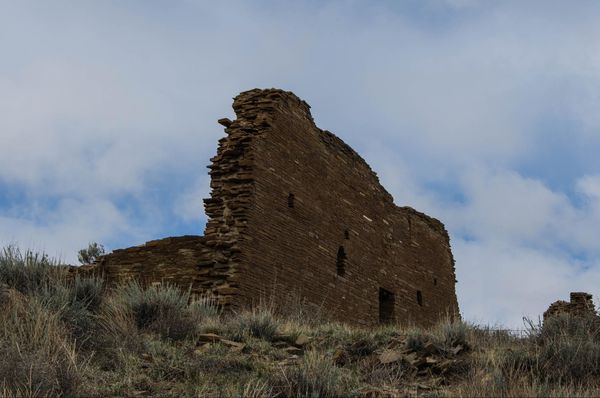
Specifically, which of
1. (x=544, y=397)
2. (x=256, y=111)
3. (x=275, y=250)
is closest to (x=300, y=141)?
(x=256, y=111)

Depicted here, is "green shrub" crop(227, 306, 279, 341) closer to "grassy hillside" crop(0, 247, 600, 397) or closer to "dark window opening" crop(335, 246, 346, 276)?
"grassy hillside" crop(0, 247, 600, 397)

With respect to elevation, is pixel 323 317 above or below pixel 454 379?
above

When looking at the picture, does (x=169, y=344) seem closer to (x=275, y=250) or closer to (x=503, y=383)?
(x=503, y=383)

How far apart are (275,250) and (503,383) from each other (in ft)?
27.5

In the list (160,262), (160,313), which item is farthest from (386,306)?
(160,313)

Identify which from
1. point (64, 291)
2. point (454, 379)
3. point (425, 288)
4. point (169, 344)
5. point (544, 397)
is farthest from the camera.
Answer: point (425, 288)

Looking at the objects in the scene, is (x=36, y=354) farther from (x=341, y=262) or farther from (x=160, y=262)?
(x=341, y=262)

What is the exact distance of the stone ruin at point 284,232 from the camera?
13164mm

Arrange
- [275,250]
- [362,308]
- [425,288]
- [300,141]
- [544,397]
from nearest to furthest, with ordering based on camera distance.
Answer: [544,397], [275,250], [300,141], [362,308], [425,288]

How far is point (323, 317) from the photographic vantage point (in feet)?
47.6

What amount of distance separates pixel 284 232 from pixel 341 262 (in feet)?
9.24

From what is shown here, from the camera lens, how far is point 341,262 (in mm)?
16641

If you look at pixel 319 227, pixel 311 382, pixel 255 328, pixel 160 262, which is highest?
pixel 319 227

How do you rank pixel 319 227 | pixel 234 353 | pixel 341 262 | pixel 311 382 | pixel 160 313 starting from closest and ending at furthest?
1. pixel 311 382
2. pixel 234 353
3. pixel 160 313
4. pixel 319 227
5. pixel 341 262
